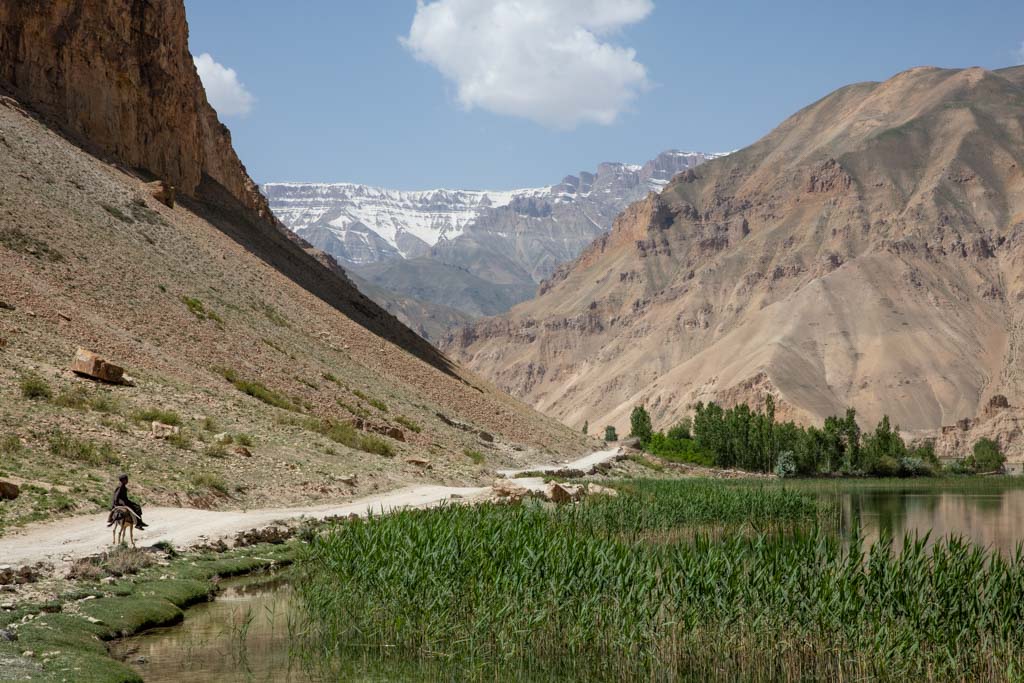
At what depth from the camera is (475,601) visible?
1892cm

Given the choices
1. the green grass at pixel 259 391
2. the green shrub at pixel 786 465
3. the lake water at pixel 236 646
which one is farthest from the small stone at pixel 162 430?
the green shrub at pixel 786 465

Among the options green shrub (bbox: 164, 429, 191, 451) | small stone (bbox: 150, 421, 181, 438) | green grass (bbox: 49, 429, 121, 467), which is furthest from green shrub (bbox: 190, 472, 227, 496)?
small stone (bbox: 150, 421, 181, 438)

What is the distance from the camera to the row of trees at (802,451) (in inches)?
4124

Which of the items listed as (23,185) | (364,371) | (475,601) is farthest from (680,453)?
(475,601)

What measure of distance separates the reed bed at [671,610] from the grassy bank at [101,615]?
306cm

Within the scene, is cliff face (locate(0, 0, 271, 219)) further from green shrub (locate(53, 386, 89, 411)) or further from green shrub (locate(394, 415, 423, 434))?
green shrub (locate(53, 386, 89, 411))

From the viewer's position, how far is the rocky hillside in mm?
33562

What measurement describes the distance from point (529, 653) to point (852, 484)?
7617 centimetres

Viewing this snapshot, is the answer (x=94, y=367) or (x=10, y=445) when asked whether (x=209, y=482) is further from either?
Result: (x=94, y=367)

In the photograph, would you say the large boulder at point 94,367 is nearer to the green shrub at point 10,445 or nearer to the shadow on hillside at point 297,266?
the green shrub at point 10,445

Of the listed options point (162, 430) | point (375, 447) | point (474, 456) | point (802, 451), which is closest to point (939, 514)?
point (474, 456)

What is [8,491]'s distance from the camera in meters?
25.2

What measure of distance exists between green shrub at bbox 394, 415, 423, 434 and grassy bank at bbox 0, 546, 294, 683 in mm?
30686

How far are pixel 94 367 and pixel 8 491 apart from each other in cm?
1365
